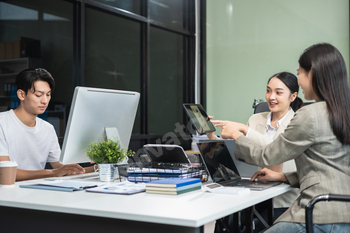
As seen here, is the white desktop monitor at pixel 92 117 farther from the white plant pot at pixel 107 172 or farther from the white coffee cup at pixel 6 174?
the white coffee cup at pixel 6 174

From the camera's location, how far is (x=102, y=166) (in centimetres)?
192

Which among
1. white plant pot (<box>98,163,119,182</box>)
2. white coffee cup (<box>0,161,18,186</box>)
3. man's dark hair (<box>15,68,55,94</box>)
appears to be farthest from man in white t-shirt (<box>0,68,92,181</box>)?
white coffee cup (<box>0,161,18,186</box>)

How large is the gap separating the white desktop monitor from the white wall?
121 inches

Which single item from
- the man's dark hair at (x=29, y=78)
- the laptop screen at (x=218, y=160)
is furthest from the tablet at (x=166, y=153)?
the man's dark hair at (x=29, y=78)

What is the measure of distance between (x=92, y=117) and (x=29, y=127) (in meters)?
0.62

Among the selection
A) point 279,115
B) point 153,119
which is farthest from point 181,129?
point 279,115

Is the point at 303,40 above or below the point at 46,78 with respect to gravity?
above

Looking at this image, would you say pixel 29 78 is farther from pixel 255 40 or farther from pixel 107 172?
pixel 255 40

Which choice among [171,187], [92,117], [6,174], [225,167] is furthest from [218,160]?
[6,174]

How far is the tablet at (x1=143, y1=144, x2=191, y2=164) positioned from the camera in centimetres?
192

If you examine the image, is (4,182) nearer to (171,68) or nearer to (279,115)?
(279,115)

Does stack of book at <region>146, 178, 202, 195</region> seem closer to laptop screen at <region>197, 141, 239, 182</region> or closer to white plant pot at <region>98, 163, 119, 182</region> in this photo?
laptop screen at <region>197, 141, 239, 182</region>

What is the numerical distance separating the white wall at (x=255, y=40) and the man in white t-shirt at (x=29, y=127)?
322cm

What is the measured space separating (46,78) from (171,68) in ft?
10.4
